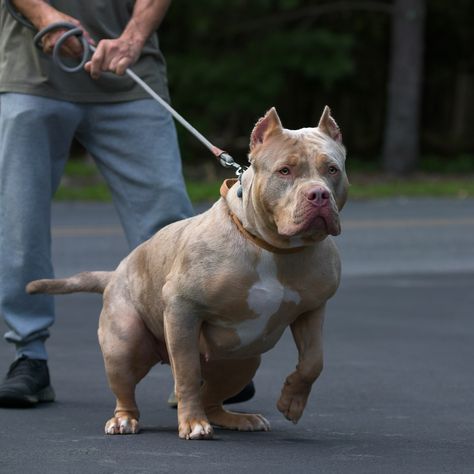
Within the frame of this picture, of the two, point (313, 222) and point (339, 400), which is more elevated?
point (313, 222)

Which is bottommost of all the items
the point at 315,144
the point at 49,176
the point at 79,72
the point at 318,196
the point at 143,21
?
the point at 49,176

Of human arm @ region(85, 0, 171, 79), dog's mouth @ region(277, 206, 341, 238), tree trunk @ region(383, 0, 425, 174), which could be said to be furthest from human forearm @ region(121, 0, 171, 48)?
tree trunk @ region(383, 0, 425, 174)

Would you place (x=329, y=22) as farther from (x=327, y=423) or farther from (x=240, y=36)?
(x=327, y=423)

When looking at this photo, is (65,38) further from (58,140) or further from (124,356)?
(124,356)

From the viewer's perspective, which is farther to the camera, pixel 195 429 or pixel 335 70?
pixel 335 70

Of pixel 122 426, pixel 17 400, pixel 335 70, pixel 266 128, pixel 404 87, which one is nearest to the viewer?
pixel 266 128

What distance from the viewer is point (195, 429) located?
17.2 feet

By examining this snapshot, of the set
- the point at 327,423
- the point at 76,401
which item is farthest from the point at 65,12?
the point at 327,423

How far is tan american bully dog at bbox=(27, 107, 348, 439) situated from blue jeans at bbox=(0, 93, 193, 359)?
738mm

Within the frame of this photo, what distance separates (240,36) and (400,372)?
59.2 ft

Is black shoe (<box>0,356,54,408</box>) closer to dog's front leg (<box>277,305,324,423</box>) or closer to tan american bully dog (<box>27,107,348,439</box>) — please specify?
tan american bully dog (<box>27,107,348,439</box>)

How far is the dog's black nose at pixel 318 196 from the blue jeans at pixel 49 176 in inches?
63.1

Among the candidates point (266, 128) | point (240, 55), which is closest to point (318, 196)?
point (266, 128)

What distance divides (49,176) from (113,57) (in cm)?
63
